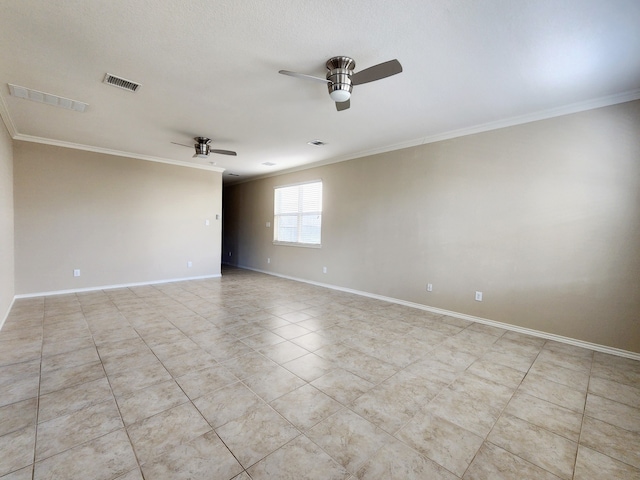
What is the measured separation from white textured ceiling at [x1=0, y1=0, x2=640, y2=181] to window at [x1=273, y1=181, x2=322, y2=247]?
244 cm

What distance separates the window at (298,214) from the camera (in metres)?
5.94

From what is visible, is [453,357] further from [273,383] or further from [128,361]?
[128,361]

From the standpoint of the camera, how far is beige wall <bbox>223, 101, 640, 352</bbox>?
8.99 ft

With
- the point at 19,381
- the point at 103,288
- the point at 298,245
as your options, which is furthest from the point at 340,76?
the point at 103,288

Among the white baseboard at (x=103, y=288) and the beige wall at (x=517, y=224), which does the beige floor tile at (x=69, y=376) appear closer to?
the white baseboard at (x=103, y=288)

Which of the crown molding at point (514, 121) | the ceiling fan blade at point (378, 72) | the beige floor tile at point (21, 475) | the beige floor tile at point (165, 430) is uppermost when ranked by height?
the crown molding at point (514, 121)

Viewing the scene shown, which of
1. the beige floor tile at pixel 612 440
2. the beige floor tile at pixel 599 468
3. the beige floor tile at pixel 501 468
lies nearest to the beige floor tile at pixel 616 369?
the beige floor tile at pixel 612 440

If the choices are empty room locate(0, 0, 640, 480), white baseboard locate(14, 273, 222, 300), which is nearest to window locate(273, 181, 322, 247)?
empty room locate(0, 0, 640, 480)

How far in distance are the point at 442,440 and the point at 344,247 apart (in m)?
3.88

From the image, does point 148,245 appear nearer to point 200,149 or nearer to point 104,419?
point 200,149

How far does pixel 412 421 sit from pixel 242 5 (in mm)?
2799

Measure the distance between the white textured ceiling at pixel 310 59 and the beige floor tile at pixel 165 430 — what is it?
2.55m

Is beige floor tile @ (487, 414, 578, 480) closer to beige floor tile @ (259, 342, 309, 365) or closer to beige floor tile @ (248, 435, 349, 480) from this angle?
beige floor tile @ (248, 435, 349, 480)

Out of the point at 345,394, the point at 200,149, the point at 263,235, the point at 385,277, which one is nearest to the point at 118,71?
the point at 200,149
